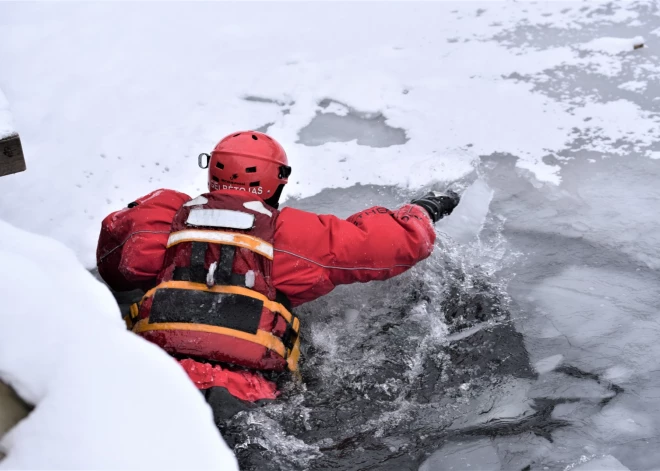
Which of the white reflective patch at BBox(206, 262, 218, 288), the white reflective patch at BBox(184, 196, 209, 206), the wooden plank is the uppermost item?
the wooden plank

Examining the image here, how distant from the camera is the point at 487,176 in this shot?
546 cm

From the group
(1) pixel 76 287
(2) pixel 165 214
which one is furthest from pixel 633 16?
(1) pixel 76 287

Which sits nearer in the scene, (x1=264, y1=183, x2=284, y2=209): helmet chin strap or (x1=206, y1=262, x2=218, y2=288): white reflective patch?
(x1=206, y1=262, x2=218, y2=288): white reflective patch

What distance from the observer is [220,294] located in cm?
310

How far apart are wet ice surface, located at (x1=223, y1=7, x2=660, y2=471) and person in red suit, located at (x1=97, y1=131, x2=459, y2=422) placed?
257 millimetres

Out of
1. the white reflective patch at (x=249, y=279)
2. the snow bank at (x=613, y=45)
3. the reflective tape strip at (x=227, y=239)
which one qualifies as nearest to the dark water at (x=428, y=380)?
the white reflective patch at (x=249, y=279)

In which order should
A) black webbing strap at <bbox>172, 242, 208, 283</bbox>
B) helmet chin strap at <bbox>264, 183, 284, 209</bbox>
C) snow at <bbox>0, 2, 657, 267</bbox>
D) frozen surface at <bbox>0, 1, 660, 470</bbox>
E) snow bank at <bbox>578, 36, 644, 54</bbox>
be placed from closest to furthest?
black webbing strap at <bbox>172, 242, 208, 283</bbox> < frozen surface at <bbox>0, 1, 660, 470</bbox> < helmet chin strap at <bbox>264, 183, 284, 209</bbox> < snow at <bbox>0, 2, 657, 267</bbox> < snow bank at <bbox>578, 36, 644, 54</bbox>

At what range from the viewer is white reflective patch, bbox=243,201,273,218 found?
3.29 metres

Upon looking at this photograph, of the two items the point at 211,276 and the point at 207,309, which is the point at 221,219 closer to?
the point at 211,276

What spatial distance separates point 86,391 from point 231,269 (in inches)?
62.7

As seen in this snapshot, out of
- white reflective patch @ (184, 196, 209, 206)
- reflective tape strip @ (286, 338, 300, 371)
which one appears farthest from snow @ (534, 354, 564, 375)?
white reflective patch @ (184, 196, 209, 206)

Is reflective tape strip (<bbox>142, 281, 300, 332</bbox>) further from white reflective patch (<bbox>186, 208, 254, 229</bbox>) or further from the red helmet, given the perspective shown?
the red helmet

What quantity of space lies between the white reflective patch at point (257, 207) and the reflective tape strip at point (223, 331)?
589mm

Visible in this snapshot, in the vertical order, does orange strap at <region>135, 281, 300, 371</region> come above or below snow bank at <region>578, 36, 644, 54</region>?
below
